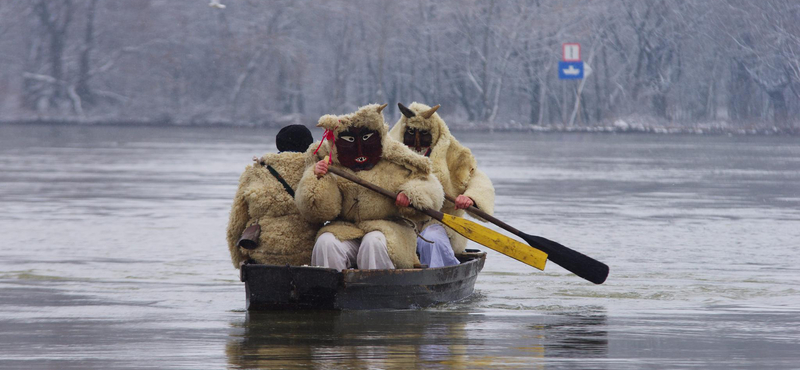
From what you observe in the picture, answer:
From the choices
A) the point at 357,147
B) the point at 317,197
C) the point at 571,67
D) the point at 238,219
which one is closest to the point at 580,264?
the point at 357,147

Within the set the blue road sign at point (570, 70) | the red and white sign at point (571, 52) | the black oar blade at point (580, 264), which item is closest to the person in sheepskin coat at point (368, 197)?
the black oar blade at point (580, 264)

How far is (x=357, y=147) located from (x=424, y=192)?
0.58 metres

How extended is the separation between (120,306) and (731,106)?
63009 millimetres

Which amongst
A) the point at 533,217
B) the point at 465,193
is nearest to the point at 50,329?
the point at 465,193

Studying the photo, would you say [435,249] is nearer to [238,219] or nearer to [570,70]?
[238,219]

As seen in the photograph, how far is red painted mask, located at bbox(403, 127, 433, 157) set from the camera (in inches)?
397

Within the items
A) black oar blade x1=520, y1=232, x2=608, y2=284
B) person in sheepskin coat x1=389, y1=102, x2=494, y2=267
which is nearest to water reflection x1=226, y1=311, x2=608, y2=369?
black oar blade x1=520, y1=232, x2=608, y2=284

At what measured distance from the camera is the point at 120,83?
228 feet

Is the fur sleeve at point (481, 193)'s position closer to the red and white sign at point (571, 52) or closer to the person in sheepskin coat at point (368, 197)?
the person in sheepskin coat at point (368, 197)

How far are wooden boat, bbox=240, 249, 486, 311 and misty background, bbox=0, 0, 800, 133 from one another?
56.9m

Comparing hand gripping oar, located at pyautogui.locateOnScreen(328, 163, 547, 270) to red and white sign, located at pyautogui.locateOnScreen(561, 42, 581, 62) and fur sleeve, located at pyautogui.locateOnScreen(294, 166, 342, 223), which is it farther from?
red and white sign, located at pyautogui.locateOnScreen(561, 42, 581, 62)

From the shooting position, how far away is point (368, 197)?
29.5 feet

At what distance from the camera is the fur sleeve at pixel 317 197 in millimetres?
8633

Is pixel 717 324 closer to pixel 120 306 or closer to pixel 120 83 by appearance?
pixel 120 306
